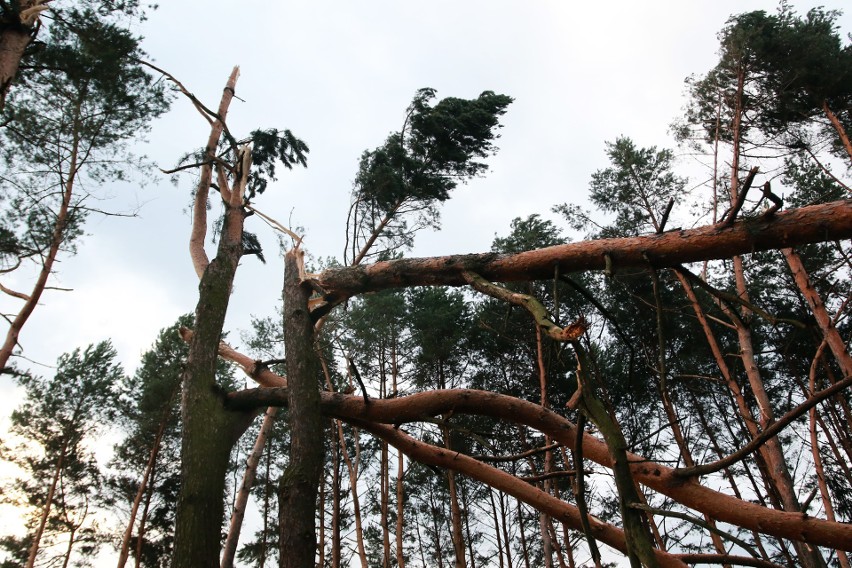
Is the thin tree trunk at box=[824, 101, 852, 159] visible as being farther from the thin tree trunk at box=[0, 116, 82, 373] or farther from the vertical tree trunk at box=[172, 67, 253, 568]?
the thin tree trunk at box=[0, 116, 82, 373]

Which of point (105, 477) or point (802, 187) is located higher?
point (802, 187)

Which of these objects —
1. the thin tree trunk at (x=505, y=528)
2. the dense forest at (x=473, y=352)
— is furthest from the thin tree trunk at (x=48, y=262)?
the thin tree trunk at (x=505, y=528)

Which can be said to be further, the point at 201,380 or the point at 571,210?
the point at 571,210

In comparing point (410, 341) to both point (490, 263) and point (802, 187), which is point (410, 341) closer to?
point (802, 187)

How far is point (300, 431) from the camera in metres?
3.34

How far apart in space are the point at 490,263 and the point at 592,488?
12.1 m

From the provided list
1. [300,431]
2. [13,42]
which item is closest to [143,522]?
[13,42]

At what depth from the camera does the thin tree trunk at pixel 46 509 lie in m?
15.4

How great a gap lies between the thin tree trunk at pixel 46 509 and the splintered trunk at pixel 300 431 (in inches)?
676

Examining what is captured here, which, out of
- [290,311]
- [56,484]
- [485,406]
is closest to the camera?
[485,406]

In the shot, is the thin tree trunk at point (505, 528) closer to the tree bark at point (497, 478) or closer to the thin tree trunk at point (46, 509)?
the tree bark at point (497, 478)

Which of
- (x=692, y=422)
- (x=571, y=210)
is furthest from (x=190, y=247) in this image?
(x=692, y=422)

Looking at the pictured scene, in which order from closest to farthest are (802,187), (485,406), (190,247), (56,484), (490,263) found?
(490,263)
(485,406)
(190,247)
(802,187)
(56,484)

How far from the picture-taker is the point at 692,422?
13.5m
